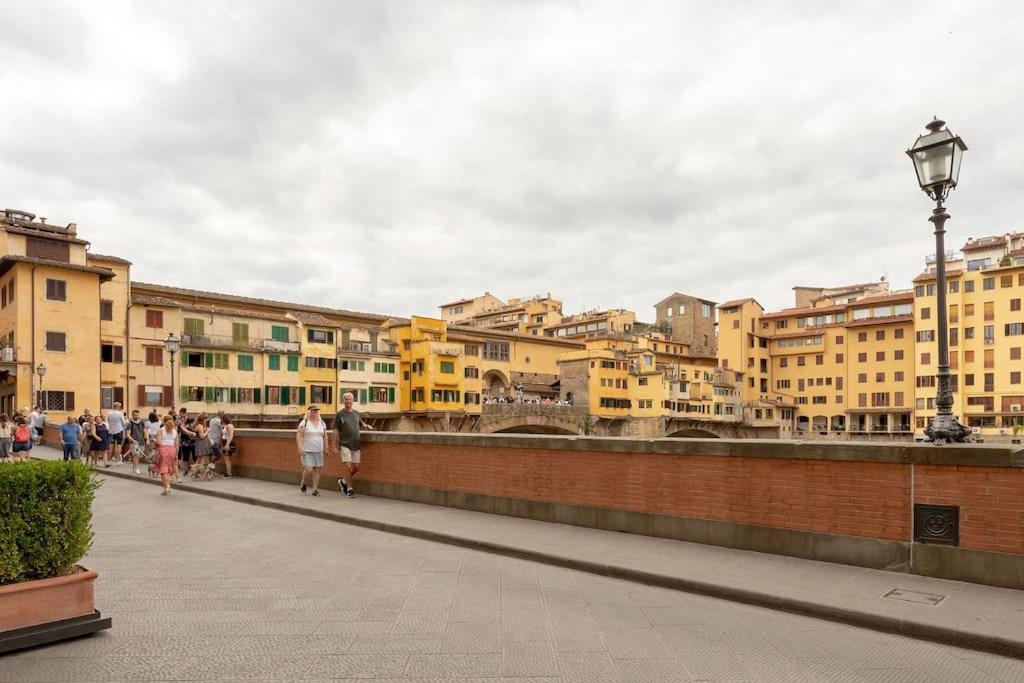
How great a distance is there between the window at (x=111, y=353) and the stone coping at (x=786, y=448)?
43.1 meters

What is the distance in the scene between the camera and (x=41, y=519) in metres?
5.20

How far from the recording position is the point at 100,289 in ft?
148

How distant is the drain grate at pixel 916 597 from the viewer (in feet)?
19.7

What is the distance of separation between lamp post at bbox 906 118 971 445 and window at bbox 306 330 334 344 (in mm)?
55304

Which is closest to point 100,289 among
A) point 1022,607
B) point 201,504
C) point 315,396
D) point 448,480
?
point 315,396

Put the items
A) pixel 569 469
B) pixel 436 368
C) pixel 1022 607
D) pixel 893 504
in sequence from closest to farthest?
pixel 1022 607, pixel 893 504, pixel 569 469, pixel 436 368

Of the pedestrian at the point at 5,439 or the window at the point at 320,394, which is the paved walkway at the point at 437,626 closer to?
the pedestrian at the point at 5,439

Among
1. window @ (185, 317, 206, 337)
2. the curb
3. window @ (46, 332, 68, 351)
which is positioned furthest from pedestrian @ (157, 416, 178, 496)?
window @ (185, 317, 206, 337)

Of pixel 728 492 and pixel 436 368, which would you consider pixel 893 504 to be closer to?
pixel 728 492

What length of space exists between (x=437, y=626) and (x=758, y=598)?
10.2ft

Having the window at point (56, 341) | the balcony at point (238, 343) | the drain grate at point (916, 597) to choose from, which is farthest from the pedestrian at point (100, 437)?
the balcony at point (238, 343)

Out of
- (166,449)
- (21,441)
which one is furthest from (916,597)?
(21,441)

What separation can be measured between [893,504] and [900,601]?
1.35m

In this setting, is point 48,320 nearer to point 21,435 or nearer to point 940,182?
point 21,435
